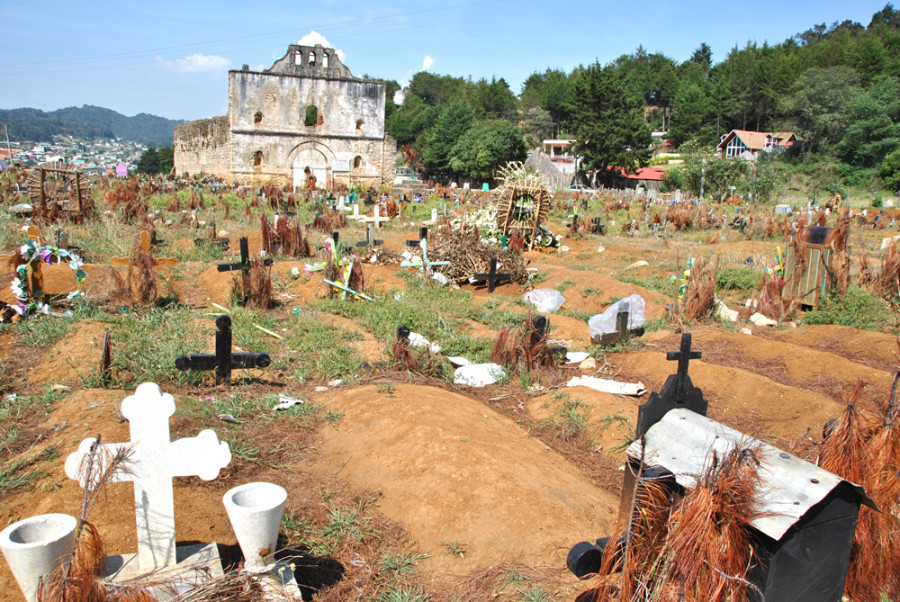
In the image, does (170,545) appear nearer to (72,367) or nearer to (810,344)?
(72,367)

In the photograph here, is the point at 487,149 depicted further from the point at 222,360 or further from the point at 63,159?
the point at 222,360

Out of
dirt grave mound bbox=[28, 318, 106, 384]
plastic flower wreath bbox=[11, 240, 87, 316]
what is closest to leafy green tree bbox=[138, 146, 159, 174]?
plastic flower wreath bbox=[11, 240, 87, 316]

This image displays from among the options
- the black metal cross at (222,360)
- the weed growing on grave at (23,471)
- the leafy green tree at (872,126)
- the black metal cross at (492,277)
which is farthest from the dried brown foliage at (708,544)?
the leafy green tree at (872,126)

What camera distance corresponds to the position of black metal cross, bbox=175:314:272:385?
207 inches

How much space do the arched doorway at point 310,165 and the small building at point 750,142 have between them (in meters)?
36.6

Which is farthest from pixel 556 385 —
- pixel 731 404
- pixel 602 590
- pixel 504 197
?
pixel 504 197

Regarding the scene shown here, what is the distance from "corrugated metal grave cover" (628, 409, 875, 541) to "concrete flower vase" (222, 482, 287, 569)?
1.55m

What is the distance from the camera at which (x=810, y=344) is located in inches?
314

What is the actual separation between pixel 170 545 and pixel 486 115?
82482 millimetres

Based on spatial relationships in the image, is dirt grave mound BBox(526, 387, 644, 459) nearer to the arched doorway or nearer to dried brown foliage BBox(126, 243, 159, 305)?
dried brown foliage BBox(126, 243, 159, 305)

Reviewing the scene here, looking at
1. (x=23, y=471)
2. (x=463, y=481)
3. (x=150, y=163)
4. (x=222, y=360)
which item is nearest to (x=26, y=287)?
(x=222, y=360)

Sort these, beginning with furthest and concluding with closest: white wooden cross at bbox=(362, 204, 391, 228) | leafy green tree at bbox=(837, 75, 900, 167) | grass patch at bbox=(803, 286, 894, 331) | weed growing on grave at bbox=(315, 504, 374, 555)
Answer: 1. leafy green tree at bbox=(837, 75, 900, 167)
2. white wooden cross at bbox=(362, 204, 391, 228)
3. grass patch at bbox=(803, 286, 894, 331)
4. weed growing on grave at bbox=(315, 504, 374, 555)

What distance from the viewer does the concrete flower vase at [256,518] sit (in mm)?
2400

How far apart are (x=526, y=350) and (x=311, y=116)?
32.1 m
